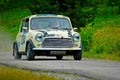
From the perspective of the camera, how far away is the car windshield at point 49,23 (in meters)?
26.8

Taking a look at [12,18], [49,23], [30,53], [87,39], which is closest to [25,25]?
[49,23]

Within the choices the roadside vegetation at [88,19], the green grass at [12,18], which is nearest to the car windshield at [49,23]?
the roadside vegetation at [88,19]

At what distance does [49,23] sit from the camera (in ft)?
88.6

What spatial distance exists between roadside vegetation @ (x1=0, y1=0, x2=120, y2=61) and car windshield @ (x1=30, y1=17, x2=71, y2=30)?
2119mm

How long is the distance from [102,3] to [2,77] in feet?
278

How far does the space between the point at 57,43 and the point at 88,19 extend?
879 inches

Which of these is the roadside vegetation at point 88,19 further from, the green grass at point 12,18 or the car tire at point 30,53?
the car tire at point 30,53

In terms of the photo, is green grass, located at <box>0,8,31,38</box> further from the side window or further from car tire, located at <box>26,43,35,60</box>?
car tire, located at <box>26,43,35,60</box>

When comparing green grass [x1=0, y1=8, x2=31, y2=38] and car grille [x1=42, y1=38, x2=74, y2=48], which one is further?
green grass [x1=0, y1=8, x2=31, y2=38]

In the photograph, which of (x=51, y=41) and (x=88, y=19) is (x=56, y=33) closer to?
(x=51, y=41)

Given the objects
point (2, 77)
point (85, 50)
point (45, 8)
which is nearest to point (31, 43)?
point (85, 50)

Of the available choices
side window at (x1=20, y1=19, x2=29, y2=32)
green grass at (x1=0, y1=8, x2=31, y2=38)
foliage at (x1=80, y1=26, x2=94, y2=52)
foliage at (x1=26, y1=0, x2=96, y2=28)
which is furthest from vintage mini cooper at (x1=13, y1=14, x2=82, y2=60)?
green grass at (x1=0, y1=8, x2=31, y2=38)

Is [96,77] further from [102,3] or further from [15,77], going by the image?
[102,3]

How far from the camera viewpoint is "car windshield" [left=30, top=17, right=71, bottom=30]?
2683cm
